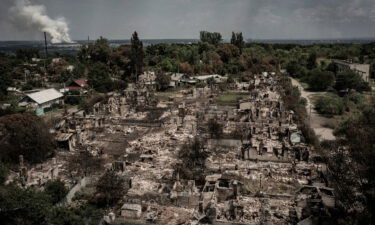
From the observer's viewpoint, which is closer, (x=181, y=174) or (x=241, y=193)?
(x=241, y=193)

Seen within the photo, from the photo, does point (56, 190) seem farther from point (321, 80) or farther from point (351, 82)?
point (321, 80)

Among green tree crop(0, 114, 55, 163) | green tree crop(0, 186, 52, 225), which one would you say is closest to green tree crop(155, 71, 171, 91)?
green tree crop(0, 114, 55, 163)

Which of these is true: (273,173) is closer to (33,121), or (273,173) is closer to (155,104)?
(33,121)

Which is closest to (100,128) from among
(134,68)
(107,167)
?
(107,167)

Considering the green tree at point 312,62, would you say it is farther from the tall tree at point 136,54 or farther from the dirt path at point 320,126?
the tall tree at point 136,54

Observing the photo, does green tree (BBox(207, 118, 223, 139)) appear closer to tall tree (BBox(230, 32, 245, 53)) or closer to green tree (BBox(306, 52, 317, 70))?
green tree (BBox(306, 52, 317, 70))

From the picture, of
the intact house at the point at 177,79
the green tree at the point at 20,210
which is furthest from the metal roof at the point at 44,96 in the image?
the green tree at the point at 20,210

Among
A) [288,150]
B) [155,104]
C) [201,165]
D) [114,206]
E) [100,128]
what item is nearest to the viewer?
[114,206]
